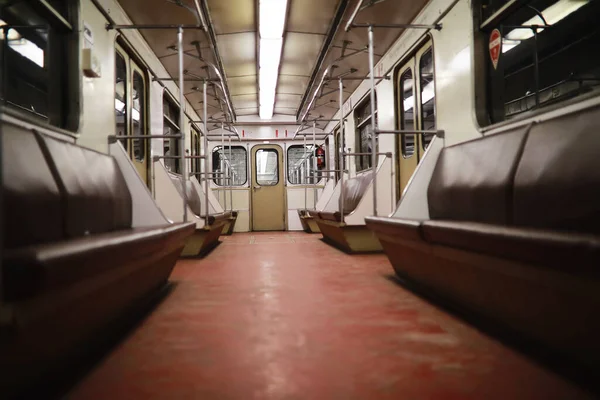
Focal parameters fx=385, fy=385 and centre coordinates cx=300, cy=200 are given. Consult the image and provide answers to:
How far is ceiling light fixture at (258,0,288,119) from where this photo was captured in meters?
4.12

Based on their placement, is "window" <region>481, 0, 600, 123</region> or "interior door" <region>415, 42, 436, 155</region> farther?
"interior door" <region>415, 42, 436, 155</region>

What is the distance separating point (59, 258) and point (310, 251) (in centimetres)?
414

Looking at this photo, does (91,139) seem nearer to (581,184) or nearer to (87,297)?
(87,297)

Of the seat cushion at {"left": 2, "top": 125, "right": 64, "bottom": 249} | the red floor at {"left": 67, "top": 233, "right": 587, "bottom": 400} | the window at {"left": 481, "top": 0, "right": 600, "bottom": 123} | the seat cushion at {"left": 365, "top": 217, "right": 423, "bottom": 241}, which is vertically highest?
the window at {"left": 481, "top": 0, "right": 600, "bottom": 123}

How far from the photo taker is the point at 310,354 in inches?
61.5

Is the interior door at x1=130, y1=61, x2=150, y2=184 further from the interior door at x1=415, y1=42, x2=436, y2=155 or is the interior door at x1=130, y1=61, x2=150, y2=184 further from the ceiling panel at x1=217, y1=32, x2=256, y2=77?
the interior door at x1=415, y1=42, x2=436, y2=155

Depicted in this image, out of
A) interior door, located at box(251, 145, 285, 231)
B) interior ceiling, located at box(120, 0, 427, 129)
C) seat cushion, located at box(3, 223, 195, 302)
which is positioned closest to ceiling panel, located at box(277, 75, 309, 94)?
interior ceiling, located at box(120, 0, 427, 129)

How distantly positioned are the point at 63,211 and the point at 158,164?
2.90m

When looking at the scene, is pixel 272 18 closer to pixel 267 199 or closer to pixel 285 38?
pixel 285 38

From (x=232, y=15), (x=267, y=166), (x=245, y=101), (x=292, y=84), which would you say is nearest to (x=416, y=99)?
(x=232, y=15)

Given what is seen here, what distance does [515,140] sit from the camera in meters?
2.15

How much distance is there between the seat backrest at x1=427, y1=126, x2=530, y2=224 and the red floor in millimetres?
642

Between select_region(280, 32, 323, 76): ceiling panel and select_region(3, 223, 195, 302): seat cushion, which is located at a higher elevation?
select_region(280, 32, 323, 76): ceiling panel

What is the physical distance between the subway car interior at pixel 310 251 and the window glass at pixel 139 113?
0.03 metres
